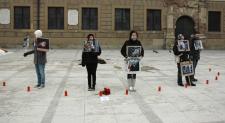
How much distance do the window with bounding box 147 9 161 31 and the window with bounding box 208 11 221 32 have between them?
15.0 ft

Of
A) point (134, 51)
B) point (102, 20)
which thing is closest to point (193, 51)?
point (134, 51)

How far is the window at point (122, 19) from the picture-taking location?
36781 millimetres

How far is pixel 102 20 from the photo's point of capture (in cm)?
3634

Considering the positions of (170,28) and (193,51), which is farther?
(170,28)

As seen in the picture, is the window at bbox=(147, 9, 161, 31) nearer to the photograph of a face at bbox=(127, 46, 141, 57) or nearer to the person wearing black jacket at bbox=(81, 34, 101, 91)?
the photograph of a face at bbox=(127, 46, 141, 57)

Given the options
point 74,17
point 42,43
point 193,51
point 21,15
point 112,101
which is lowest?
point 112,101

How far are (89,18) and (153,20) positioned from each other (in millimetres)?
5441

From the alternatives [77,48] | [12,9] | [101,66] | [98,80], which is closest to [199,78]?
[98,80]

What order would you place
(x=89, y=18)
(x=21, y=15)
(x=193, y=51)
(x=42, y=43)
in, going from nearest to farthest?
(x=42, y=43) < (x=193, y=51) < (x=21, y=15) < (x=89, y=18)

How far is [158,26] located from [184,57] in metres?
23.4

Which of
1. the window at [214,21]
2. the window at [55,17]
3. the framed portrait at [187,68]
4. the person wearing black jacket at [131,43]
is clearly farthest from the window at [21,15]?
the person wearing black jacket at [131,43]

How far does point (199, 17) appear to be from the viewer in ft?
124

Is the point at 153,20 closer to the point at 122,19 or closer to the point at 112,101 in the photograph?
the point at 122,19

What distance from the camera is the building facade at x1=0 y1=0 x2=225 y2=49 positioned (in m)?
35.8
